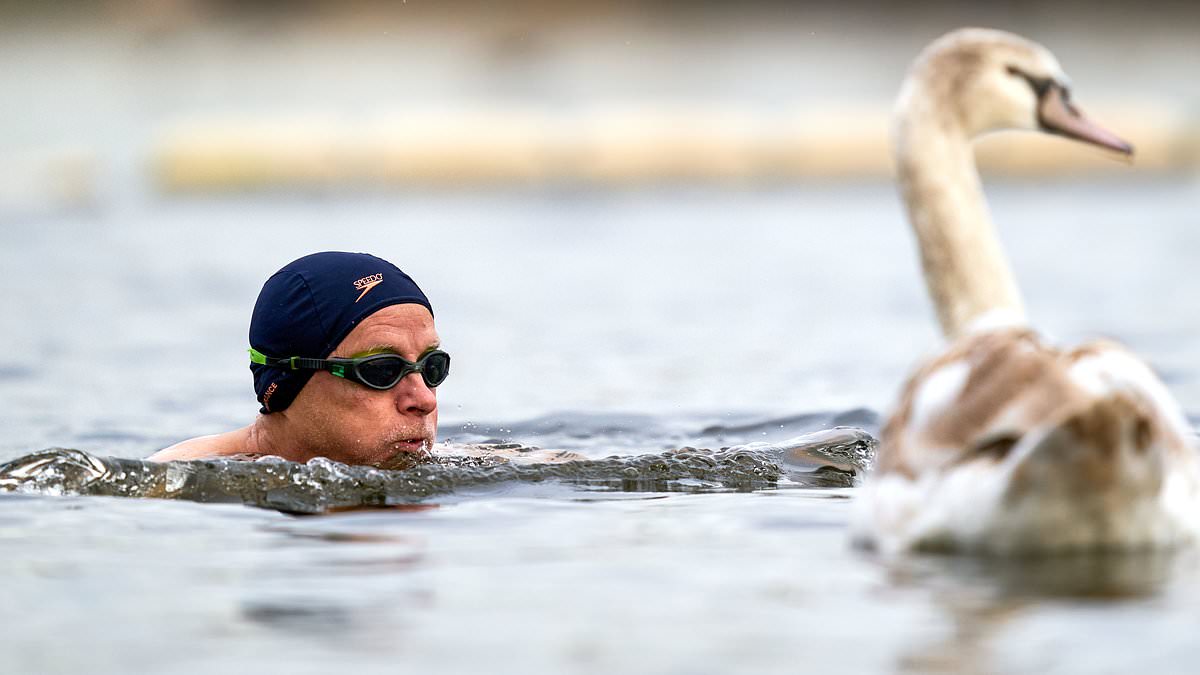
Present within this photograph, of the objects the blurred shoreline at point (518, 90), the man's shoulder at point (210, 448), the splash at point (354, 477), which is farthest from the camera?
the blurred shoreline at point (518, 90)

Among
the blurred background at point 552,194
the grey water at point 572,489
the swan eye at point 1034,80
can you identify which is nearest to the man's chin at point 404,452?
the grey water at point 572,489

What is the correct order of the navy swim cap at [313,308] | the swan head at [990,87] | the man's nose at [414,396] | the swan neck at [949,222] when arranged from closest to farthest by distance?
the swan neck at [949,222] → the swan head at [990,87] → the man's nose at [414,396] → the navy swim cap at [313,308]

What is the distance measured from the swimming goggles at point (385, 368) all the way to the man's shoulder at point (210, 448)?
1.89 feet

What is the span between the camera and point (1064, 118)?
19.2 feet

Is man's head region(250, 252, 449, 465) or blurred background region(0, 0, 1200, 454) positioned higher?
blurred background region(0, 0, 1200, 454)

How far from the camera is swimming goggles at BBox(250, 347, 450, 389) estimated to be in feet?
22.7

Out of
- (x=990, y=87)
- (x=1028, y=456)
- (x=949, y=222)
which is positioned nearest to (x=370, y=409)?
(x=949, y=222)

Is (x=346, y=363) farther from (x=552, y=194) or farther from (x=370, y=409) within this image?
(x=552, y=194)

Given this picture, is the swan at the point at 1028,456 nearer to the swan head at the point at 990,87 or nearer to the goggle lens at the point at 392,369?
the swan head at the point at 990,87

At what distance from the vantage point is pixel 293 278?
7402 mm

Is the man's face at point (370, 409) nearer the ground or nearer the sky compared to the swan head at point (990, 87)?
nearer the ground

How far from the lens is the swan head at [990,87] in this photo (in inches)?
229

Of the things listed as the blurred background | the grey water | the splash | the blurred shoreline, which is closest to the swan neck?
the grey water

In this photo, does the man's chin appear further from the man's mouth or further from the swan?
the swan
